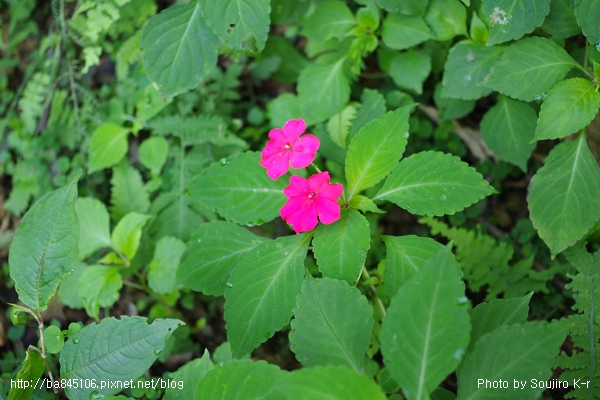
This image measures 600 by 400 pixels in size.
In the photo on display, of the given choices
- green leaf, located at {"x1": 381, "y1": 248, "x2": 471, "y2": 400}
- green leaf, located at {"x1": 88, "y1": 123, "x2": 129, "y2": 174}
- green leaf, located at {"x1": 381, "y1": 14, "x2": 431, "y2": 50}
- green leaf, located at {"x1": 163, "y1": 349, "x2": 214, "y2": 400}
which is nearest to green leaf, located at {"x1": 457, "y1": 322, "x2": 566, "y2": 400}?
green leaf, located at {"x1": 381, "y1": 248, "x2": 471, "y2": 400}

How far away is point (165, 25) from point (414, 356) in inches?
73.3

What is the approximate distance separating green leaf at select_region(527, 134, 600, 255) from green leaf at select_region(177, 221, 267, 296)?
4.02ft

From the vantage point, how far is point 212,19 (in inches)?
79.8

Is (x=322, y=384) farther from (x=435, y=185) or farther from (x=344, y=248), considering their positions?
(x=435, y=185)

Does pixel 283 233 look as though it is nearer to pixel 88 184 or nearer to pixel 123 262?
pixel 123 262

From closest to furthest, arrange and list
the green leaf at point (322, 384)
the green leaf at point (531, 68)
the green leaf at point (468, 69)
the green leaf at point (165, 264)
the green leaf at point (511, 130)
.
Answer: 1. the green leaf at point (322, 384)
2. the green leaf at point (531, 68)
3. the green leaf at point (468, 69)
4. the green leaf at point (511, 130)
5. the green leaf at point (165, 264)

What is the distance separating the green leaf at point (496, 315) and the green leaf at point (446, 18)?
1357mm

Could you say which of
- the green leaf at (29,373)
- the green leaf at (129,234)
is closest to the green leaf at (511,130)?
the green leaf at (129,234)

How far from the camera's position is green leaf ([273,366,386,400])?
1.21 m

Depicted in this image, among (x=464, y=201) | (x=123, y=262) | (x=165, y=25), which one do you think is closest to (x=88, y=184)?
(x=123, y=262)

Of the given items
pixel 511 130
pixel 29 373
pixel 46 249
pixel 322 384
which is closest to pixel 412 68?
pixel 511 130

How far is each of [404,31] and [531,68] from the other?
65 cm

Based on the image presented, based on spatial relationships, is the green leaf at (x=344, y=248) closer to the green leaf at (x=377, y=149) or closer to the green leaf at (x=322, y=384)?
the green leaf at (x=377, y=149)

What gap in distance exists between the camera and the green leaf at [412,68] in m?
2.44
